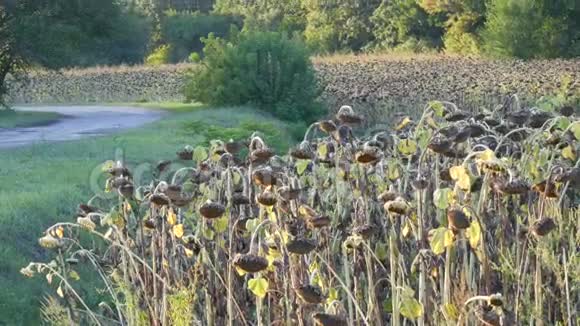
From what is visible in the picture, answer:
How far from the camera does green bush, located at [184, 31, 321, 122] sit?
71.3ft

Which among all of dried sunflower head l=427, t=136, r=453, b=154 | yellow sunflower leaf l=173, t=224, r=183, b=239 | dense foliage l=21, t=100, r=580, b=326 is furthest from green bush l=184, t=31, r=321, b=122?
dried sunflower head l=427, t=136, r=453, b=154

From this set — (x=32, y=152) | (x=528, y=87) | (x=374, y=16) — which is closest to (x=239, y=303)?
(x=32, y=152)

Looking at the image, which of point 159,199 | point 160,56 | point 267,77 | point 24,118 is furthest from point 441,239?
point 160,56

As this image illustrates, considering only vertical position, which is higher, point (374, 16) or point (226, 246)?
point (226, 246)

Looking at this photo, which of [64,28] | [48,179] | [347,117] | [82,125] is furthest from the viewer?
[64,28]

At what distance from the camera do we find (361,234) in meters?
3.41

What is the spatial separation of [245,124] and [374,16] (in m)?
49.6

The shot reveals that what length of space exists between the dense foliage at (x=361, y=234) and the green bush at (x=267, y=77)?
16.8m

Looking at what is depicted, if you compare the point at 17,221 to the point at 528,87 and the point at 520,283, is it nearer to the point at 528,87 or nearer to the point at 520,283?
the point at 520,283

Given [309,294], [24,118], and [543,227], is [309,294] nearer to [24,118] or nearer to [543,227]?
[543,227]

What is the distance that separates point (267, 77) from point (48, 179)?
1261 cm

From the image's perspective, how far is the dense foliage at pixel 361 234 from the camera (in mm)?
3359

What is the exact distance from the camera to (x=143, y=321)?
4.29 meters

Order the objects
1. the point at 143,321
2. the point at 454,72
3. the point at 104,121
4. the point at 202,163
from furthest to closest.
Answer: the point at 454,72 < the point at 104,121 < the point at 202,163 < the point at 143,321
